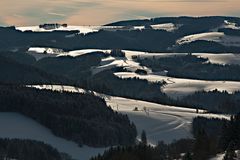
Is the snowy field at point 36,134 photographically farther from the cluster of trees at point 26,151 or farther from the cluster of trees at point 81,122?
the cluster of trees at point 26,151

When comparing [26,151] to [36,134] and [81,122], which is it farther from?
[81,122]

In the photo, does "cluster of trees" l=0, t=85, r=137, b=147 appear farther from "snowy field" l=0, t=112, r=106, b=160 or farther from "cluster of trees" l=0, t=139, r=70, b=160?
"cluster of trees" l=0, t=139, r=70, b=160

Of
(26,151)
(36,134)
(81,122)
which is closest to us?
(26,151)

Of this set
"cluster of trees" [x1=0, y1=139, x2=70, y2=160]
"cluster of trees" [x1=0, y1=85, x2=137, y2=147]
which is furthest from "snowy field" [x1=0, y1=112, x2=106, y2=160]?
"cluster of trees" [x1=0, y1=139, x2=70, y2=160]

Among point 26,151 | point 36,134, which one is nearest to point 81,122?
point 36,134

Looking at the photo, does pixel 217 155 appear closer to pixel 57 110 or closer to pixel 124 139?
pixel 124 139

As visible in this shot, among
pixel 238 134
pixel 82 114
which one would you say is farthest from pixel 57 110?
pixel 238 134
